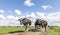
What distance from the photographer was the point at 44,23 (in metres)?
69.9

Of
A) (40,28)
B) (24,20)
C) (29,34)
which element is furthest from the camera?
(40,28)

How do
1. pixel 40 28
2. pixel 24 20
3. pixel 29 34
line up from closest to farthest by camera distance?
pixel 29 34 < pixel 24 20 < pixel 40 28

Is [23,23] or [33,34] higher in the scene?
[23,23]

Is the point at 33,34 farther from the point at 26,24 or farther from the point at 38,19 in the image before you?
the point at 38,19

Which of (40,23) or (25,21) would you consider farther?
(40,23)

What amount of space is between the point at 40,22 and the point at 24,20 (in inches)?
369

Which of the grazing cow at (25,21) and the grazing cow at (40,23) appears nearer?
the grazing cow at (25,21)

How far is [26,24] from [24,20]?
2.04 metres

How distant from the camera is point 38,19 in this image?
70.6 m

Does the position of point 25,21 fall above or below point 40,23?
above

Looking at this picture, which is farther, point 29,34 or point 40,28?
point 40,28

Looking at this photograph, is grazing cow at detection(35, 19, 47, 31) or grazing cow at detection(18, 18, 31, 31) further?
grazing cow at detection(35, 19, 47, 31)

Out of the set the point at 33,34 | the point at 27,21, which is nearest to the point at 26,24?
the point at 27,21

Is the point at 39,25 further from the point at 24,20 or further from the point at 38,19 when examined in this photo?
the point at 24,20
